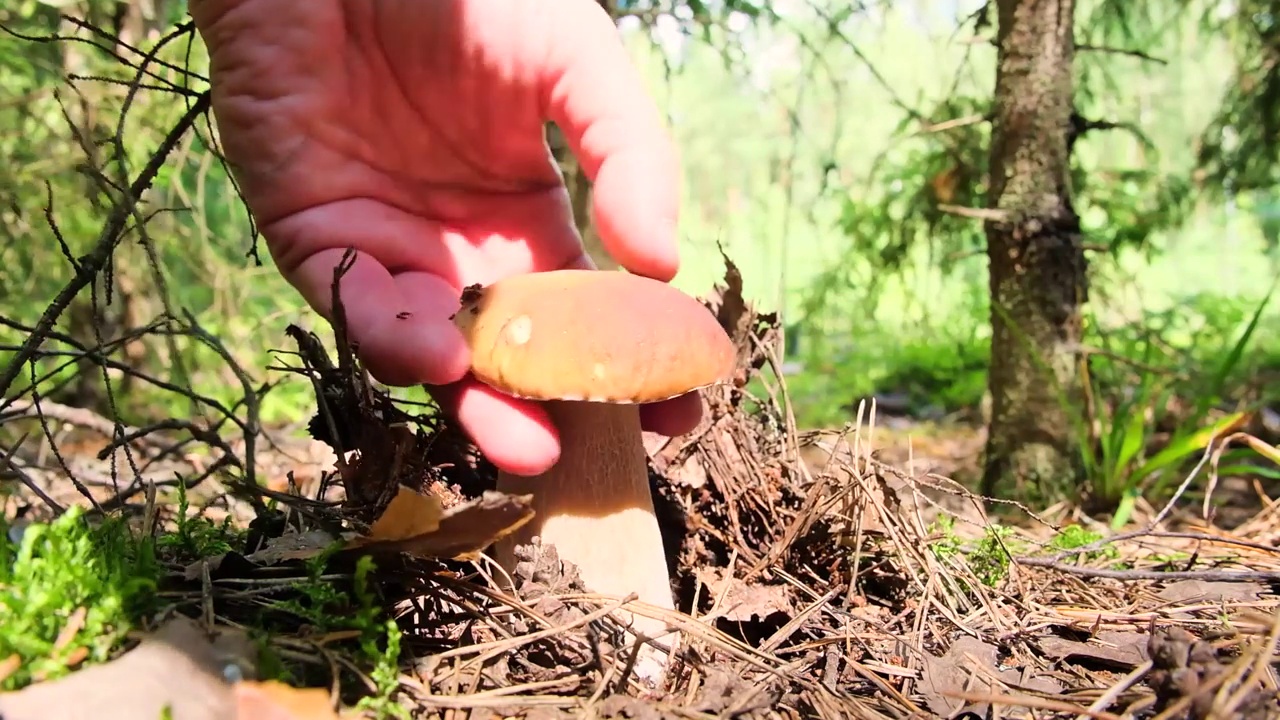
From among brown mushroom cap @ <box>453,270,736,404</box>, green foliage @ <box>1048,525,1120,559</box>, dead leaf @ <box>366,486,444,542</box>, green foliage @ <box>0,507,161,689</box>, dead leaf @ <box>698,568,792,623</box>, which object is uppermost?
brown mushroom cap @ <box>453,270,736,404</box>

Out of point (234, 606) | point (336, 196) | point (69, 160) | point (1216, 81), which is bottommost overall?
point (234, 606)

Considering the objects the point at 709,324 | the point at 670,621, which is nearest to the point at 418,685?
the point at 670,621

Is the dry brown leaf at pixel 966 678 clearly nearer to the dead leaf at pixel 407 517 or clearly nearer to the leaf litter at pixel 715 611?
the leaf litter at pixel 715 611

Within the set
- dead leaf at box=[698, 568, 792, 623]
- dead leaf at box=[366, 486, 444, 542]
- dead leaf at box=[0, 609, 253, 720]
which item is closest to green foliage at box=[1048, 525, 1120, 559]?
dead leaf at box=[698, 568, 792, 623]

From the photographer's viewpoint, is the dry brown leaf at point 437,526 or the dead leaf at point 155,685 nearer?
the dead leaf at point 155,685

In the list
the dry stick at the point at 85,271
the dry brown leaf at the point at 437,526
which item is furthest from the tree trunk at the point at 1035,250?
the dry stick at the point at 85,271

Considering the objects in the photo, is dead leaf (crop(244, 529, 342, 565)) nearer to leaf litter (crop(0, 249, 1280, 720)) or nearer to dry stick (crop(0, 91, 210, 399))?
leaf litter (crop(0, 249, 1280, 720))

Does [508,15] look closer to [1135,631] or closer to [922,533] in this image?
[922,533]
